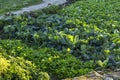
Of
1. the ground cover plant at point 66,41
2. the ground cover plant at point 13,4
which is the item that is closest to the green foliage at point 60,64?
the ground cover plant at point 66,41

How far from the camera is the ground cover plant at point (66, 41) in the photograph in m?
9.43

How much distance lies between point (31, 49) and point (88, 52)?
68.6 inches

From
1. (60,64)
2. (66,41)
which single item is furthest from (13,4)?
(60,64)

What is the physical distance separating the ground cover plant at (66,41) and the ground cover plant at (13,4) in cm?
541

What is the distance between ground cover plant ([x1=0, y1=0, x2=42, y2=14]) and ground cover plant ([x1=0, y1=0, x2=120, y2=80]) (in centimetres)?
541

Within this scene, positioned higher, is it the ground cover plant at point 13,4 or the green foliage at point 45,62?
the green foliage at point 45,62

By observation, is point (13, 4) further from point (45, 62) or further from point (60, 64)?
point (60, 64)

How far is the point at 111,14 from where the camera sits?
584 inches

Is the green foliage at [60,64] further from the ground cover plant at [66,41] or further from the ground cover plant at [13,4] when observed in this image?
the ground cover plant at [13,4]

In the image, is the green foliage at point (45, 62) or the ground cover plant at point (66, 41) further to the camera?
the ground cover plant at point (66, 41)

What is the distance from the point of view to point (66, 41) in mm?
10750

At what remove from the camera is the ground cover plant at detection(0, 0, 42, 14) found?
20303 mm

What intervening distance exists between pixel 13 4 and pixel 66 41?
11846 millimetres

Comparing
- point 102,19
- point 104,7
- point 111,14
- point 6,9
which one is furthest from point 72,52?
point 6,9
